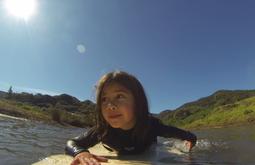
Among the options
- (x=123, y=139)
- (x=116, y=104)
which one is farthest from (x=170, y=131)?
(x=116, y=104)

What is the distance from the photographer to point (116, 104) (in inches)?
166

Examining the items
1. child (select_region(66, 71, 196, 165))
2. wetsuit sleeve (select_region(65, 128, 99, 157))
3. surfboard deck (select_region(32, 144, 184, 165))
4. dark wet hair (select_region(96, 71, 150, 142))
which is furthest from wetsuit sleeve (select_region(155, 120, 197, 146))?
wetsuit sleeve (select_region(65, 128, 99, 157))

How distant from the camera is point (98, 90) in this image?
14.4ft

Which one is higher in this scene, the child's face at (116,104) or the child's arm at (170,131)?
the child's face at (116,104)

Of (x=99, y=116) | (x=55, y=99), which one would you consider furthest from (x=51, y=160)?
(x=55, y=99)

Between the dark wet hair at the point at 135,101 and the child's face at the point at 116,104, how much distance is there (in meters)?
0.06

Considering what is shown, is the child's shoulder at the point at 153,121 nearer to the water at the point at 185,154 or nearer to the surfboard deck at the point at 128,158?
the surfboard deck at the point at 128,158

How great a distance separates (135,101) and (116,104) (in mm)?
394

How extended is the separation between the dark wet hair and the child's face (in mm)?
61

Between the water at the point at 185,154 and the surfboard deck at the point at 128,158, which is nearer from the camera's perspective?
the surfboard deck at the point at 128,158

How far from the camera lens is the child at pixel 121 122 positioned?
14.0ft

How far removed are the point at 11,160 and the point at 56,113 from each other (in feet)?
123

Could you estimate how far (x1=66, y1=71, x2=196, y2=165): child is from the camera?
169 inches

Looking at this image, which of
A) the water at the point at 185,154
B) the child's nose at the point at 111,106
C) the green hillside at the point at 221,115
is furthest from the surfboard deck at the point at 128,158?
the green hillside at the point at 221,115
